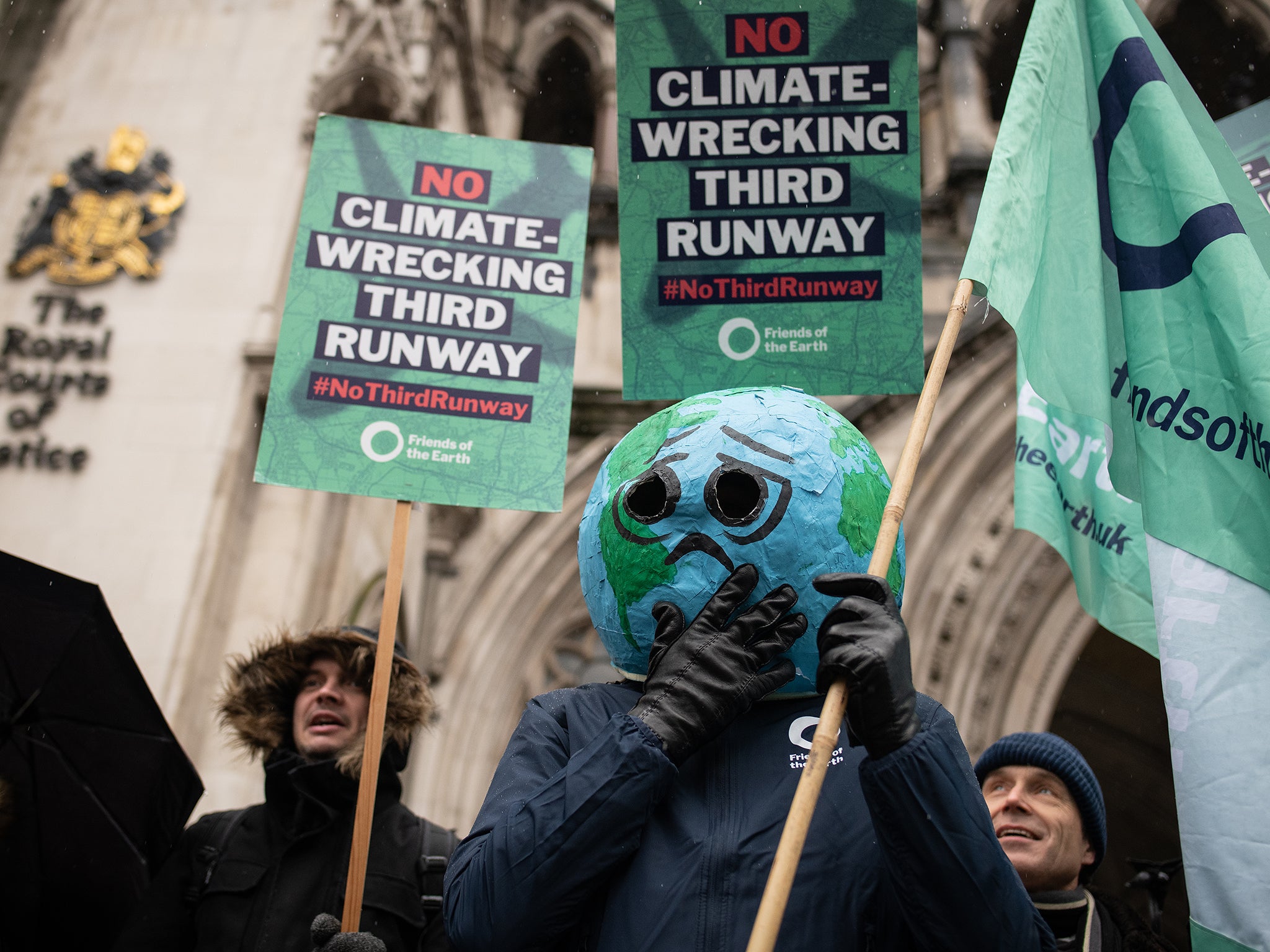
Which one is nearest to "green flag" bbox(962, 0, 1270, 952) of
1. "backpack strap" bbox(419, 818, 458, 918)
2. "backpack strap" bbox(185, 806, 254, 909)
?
"backpack strap" bbox(419, 818, 458, 918)

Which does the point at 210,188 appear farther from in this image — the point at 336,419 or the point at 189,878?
the point at 189,878

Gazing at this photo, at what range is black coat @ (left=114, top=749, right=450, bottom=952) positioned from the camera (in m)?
2.46

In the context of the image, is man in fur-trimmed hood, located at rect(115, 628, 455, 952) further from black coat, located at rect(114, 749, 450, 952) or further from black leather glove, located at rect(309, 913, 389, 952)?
black leather glove, located at rect(309, 913, 389, 952)

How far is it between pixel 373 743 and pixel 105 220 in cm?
476

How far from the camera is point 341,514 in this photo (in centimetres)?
574

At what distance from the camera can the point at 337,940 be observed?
81.9 inches

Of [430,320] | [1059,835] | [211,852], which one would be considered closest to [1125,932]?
[1059,835]

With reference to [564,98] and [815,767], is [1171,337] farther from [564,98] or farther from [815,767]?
[564,98]

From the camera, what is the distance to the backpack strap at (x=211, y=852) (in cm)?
253

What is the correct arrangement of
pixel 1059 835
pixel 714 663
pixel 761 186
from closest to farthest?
pixel 714 663 → pixel 1059 835 → pixel 761 186

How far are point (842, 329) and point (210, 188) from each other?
468cm

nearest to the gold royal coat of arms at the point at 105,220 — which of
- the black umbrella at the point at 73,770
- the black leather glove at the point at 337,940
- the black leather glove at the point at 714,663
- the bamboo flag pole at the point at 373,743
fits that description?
the black umbrella at the point at 73,770

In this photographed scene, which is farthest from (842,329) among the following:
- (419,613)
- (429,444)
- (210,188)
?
(419,613)

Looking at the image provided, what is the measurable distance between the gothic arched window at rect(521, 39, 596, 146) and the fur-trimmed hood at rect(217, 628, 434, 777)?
7.69 metres
